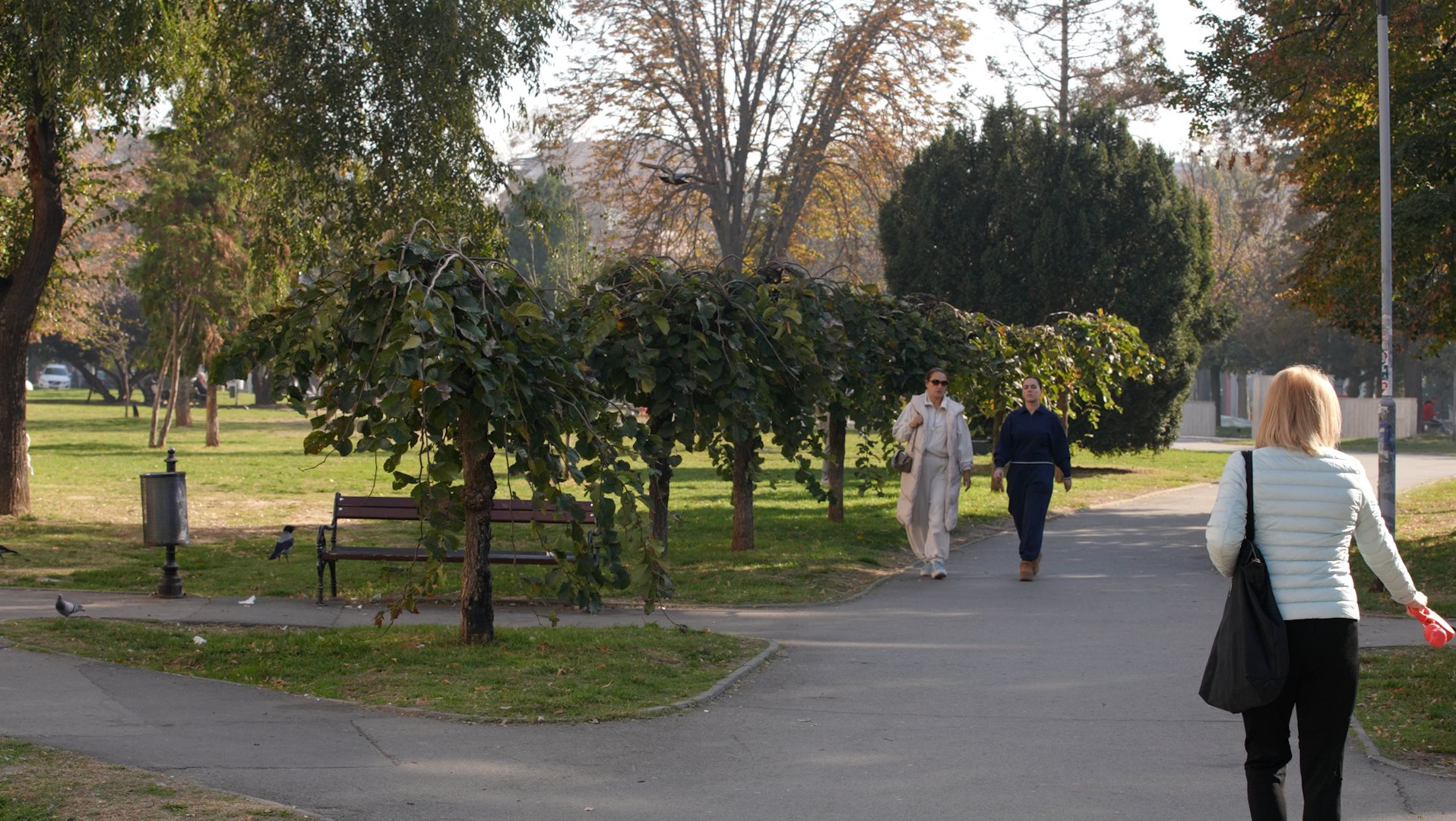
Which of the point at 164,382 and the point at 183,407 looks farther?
the point at 183,407

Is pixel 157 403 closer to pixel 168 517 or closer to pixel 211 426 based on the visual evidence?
pixel 211 426

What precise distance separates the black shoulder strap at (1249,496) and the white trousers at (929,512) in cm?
821

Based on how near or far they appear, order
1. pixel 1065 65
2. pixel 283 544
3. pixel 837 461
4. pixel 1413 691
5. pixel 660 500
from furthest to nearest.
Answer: pixel 1065 65 → pixel 837 461 → pixel 660 500 → pixel 283 544 → pixel 1413 691

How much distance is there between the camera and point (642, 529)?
7.86m

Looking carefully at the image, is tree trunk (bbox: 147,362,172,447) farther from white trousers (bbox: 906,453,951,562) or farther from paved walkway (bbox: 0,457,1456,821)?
paved walkway (bbox: 0,457,1456,821)

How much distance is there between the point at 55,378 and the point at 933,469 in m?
98.1

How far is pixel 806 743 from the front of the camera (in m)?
6.71

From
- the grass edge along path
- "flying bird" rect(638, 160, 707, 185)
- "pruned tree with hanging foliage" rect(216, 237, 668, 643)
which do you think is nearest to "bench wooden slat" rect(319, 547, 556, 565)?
"pruned tree with hanging foliage" rect(216, 237, 668, 643)

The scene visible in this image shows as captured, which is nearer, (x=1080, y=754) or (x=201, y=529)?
(x=1080, y=754)

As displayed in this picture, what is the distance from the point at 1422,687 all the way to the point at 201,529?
548 inches

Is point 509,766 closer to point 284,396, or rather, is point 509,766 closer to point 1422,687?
point 284,396

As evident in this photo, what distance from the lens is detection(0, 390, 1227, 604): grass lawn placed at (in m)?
12.2

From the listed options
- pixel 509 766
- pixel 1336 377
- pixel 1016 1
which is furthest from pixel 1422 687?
pixel 1336 377

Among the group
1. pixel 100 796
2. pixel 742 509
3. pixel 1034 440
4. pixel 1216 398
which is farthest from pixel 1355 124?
pixel 1216 398
